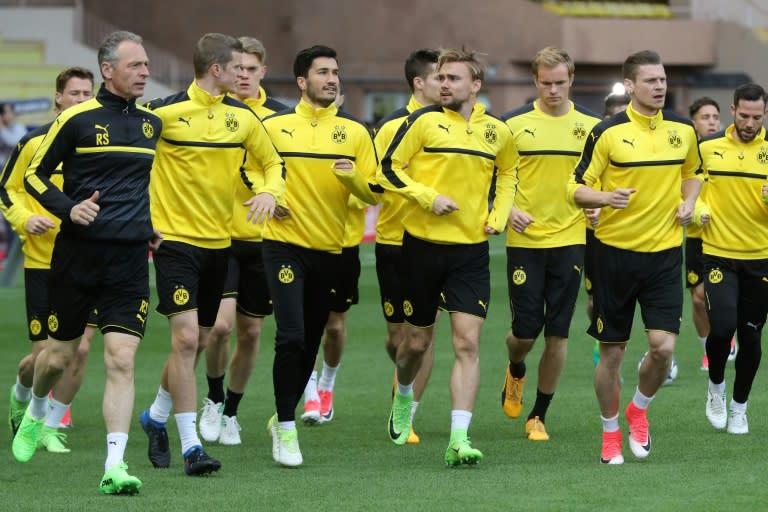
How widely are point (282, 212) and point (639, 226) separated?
210 centimetres

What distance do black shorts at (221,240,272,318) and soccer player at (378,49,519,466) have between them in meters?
1.40

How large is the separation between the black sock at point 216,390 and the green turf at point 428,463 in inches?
12.4

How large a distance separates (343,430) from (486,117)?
2.57m

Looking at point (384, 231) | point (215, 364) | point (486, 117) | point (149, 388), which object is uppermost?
point (486, 117)

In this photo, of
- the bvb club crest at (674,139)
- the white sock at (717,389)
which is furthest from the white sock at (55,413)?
the white sock at (717,389)

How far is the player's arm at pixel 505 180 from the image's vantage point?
9469mm

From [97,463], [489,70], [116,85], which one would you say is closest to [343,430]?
[97,463]

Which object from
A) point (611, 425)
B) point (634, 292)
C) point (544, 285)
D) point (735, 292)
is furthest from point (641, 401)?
point (544, 285)

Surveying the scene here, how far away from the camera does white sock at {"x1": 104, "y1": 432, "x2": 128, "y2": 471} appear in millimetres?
7965

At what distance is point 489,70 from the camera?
35750mm

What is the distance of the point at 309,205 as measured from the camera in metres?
9.46

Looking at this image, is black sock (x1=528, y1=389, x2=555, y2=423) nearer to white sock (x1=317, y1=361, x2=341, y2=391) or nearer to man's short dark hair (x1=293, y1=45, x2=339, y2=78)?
white sock (x1=317, y1=361, x2=341, y2=391)

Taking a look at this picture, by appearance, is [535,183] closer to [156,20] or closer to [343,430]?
[343,430]

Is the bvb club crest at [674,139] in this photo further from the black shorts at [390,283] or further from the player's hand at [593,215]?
the black shorts at [390,283]
